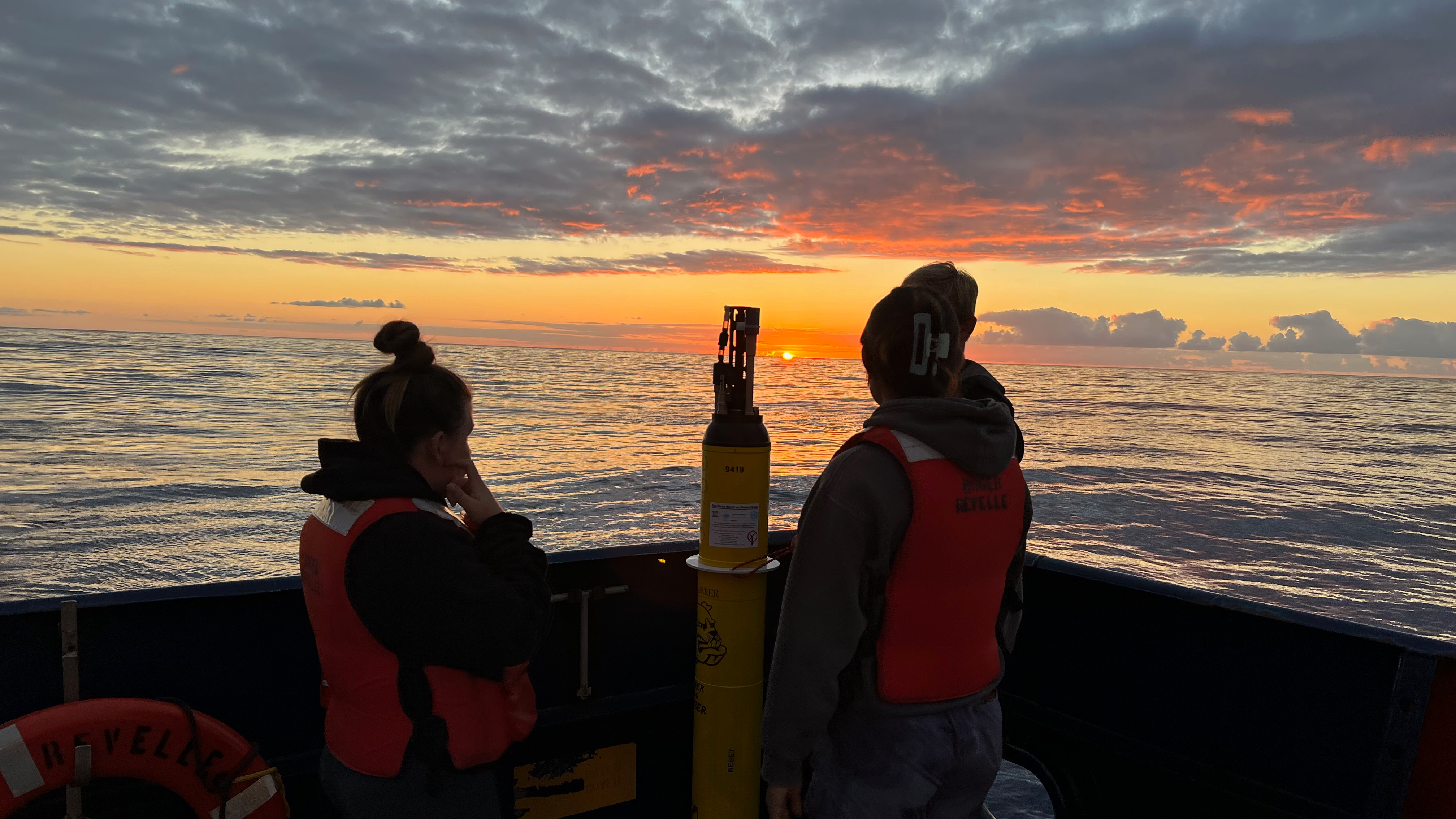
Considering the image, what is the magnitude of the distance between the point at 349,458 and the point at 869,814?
1608mm

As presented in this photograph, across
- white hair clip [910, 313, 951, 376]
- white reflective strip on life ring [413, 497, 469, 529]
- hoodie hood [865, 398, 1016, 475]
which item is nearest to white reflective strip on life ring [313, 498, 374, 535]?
white reflective strip on life ring [413, 497, 469, 529]

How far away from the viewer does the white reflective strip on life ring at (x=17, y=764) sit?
6.93 feet

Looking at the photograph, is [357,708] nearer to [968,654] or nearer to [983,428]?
[968,654]

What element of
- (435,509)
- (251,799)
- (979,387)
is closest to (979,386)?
(979,387)

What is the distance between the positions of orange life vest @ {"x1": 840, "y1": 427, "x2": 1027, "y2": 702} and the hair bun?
3.77ft

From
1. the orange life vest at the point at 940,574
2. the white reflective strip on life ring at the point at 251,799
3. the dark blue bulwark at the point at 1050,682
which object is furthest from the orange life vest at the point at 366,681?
the orange life vest at the point at 940,574

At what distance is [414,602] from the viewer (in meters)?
1.76

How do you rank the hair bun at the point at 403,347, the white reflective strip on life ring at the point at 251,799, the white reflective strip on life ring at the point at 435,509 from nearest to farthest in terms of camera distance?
the white reflective strip on life ring at the point at 435,509, the hair bun at the point at 403,347, the white reflective strip on life ring at the point at 251,799

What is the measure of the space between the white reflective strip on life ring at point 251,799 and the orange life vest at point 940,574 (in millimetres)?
1949

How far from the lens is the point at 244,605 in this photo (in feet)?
9.03

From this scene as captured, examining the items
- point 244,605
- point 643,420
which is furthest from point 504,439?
point 244,605

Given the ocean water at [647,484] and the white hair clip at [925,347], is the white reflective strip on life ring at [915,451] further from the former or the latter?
the ocean water at [647,484]

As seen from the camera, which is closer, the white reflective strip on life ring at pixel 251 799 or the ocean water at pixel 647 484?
the white reflective strip on life ring at pixel 251 799

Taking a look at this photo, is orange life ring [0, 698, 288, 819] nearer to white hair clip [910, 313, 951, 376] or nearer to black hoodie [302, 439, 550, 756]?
black hoodie [302, 439, 550, 756]
